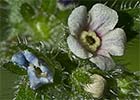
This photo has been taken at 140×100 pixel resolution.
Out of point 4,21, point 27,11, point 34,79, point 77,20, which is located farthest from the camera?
point 4,21

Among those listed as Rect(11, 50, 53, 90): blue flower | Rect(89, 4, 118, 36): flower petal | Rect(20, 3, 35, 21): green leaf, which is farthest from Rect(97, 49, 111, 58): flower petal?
Rect(20, 3, 35, 21): green leaf

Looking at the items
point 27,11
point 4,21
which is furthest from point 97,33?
point 4,21

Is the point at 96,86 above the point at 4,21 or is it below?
below

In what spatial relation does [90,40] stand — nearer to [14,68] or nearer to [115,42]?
[115,42]

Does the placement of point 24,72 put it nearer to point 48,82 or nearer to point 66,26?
point 48,82

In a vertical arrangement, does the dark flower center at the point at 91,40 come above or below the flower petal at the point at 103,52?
above

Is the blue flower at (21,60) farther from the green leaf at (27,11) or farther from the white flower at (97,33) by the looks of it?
the green leaf at (27,11)

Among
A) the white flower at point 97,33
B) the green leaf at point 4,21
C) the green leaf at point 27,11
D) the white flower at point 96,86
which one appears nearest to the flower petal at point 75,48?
the white flower at point 97,33
